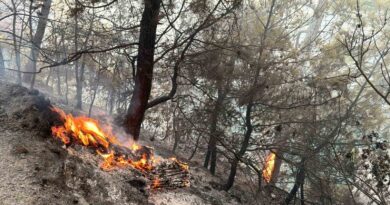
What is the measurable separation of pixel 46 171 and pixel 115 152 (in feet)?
6.45

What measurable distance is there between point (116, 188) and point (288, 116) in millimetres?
6232

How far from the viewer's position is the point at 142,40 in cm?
768

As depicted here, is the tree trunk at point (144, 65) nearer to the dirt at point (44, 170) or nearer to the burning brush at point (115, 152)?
the burning brush at point (115, 152)

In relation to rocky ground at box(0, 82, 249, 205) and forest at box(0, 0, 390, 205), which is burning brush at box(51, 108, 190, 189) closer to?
forest at box(0, 0, 390, 205)

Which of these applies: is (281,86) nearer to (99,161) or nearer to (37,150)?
(99,161)

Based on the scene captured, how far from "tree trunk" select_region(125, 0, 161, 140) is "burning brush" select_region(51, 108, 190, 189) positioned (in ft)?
1.90

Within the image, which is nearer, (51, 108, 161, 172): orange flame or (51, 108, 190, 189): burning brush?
(51, 108, 161, 172): orange flame

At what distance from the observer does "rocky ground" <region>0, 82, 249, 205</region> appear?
4.77 meters

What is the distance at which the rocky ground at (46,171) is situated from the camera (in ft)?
15.6

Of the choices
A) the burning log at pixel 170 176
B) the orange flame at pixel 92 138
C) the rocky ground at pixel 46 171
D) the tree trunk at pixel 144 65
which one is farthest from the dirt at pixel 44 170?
the tree trunk at pixel 144 65

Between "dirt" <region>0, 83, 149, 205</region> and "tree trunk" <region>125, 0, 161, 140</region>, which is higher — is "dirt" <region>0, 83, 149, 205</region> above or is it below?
below

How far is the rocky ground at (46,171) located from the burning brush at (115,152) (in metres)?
0.18

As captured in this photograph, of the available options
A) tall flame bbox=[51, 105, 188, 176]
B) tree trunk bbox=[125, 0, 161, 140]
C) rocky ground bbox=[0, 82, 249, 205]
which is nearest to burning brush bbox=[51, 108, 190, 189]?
tall flame bbox=[51, 105, 188, 176]

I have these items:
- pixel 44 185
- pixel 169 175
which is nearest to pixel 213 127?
pixel 169 175
